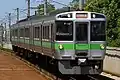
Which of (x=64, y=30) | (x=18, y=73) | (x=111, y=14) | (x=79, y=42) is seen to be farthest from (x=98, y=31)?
(x=111, y=14)

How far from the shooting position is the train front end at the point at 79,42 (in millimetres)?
16766

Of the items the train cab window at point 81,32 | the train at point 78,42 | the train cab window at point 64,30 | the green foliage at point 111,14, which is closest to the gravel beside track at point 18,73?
the train at point 78,42

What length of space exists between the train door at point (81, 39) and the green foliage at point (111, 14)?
497 inches

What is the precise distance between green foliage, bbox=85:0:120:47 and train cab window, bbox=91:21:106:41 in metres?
12.2

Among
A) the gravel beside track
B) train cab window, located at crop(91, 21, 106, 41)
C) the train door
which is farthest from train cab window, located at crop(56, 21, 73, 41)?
the gravel beside track

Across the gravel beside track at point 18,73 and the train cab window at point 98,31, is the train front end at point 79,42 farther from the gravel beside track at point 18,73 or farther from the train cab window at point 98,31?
the gravel beside track at point 18,73

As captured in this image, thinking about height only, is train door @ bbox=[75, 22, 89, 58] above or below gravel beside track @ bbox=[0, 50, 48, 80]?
above

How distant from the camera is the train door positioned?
16.8 m

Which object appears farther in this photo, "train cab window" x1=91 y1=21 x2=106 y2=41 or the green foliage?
the green foliage

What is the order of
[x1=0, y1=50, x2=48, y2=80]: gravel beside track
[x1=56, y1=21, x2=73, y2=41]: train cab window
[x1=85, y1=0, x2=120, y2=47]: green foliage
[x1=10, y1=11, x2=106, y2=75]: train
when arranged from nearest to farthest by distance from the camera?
[x1=10, y1=11, x2=106, y2=75]: train < [x1=56, y1=21, x2=73, y2=41]: train cab window < [x1=0, y1=50, x2=48, y2=80]: gravel beside track < [x1=85, y1=0, x2=120, y2=47]: green foliage

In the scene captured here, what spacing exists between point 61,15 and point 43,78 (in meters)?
3.31

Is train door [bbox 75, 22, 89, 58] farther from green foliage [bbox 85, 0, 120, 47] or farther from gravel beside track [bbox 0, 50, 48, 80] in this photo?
green foliage [bbox 85, 0, 120, 47]

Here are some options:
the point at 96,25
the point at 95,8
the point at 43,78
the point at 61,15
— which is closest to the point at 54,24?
the point at 61,15

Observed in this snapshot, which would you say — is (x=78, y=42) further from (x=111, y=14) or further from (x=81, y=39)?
(x=111, y=14)
